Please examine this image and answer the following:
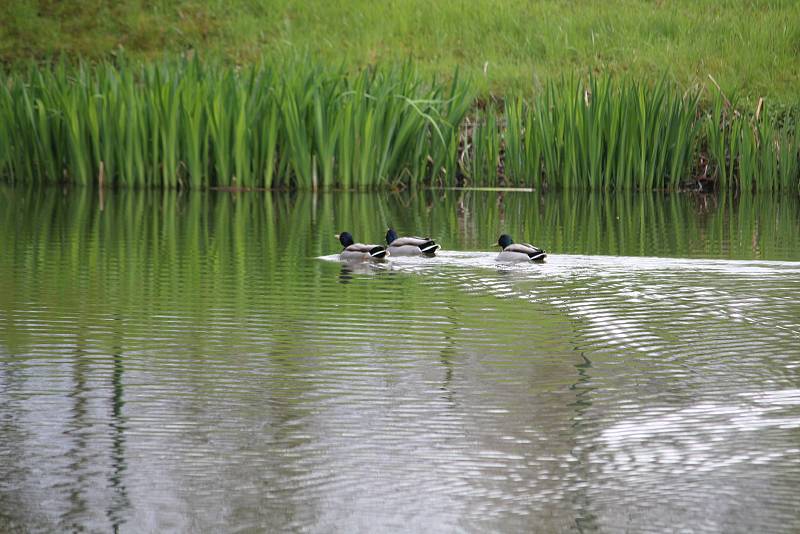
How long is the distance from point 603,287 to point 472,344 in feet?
7.90

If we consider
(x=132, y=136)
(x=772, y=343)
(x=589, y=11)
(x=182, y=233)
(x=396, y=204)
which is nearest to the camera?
(x=772, y=343)

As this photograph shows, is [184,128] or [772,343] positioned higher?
[184,128]

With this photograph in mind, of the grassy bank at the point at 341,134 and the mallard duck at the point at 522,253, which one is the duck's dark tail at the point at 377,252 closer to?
the mallard duck at the point at 522,253

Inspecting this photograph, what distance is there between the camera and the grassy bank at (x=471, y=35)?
23.6m

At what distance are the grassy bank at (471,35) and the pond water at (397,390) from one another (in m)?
12.9

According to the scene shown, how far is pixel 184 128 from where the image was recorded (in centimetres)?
1730

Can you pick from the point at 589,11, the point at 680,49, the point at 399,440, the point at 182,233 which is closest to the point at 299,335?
the point at 399,440

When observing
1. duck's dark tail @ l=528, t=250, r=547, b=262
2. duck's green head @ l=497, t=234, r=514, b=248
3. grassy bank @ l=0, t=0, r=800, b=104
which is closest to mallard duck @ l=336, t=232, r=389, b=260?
duck's green head @ l=497, t=234, r=514, b=248

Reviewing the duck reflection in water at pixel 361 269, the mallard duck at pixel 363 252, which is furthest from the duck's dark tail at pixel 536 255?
the mallard duck at pixel 363 252

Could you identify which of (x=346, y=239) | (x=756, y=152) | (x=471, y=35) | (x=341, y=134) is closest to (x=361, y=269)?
(x=346, y=239)

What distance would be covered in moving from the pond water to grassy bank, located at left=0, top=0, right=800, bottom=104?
1286cm

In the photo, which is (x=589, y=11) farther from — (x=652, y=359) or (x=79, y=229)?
(x=652, y=359)

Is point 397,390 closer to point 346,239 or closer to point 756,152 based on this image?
point 346,239

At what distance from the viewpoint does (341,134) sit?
17.6 m
